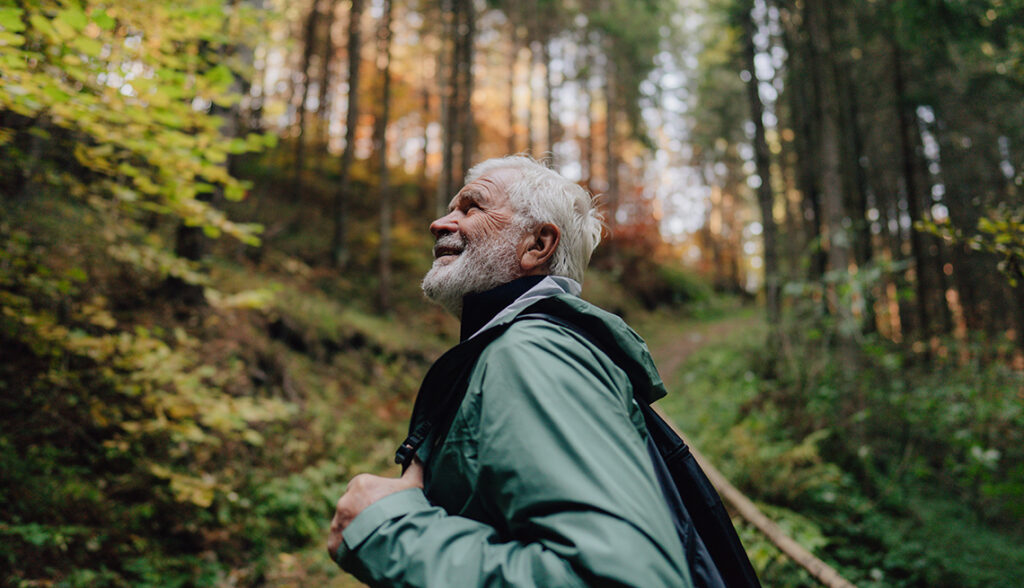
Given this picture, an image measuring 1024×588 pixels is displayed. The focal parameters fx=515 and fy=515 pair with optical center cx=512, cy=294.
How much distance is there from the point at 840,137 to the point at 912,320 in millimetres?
6101

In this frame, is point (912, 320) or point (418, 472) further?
point (912, 320)

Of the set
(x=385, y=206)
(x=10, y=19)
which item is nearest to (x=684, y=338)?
(x=385, y=206)

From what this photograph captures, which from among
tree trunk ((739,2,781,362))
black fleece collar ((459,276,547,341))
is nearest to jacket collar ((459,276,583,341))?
black fleece collar ((459,276,547,341))

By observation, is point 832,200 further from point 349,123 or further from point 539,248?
point 349,123

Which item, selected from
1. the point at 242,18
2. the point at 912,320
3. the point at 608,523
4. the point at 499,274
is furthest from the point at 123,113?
the point at 912,320

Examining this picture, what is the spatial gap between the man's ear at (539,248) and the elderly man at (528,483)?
133 millimetres

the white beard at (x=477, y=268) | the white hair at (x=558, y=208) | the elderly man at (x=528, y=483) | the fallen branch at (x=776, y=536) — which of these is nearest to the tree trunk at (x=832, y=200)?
the fallen branch at (x=776, y=536)

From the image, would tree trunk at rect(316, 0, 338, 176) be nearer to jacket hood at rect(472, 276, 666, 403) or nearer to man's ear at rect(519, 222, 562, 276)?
man's ear at rect(519, 222, 562, 276)

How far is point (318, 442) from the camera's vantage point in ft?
22.8

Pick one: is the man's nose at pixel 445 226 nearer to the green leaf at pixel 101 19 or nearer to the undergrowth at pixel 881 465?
the green leaf at pixel 101 19

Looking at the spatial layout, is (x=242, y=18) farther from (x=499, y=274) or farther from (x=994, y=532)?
(x=994, y=532)

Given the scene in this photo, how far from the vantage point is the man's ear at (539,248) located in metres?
1.78

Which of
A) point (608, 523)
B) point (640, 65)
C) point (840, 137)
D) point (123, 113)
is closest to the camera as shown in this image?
point (608, 523)

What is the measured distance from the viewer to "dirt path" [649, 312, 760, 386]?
14883mm
